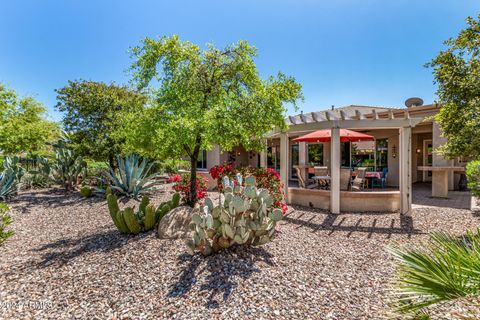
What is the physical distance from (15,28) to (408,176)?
17.3m

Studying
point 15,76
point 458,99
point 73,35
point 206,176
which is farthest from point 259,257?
point 15,76

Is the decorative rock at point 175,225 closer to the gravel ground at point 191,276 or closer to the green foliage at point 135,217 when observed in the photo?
the gravel ground at point 191,276

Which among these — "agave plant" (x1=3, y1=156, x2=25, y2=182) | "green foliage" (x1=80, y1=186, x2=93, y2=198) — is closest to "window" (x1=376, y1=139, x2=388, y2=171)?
"green foliage" (x1=80, y1=186, x2=93, y2=198)

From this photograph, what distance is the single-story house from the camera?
324 inches

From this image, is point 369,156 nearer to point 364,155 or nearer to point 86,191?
point 364,155

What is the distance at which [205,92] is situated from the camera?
20.0ft

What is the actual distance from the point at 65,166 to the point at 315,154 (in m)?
A: 14.7

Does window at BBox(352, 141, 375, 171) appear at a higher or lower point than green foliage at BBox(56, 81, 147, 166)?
lower

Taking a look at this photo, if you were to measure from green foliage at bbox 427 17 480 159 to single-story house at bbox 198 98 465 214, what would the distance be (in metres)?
1.62

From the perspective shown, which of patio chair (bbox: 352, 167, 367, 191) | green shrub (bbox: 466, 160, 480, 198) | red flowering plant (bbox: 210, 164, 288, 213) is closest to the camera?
red flowering plant (bbox: 210, 164, 288, 213)

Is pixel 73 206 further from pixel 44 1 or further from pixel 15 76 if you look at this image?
pixel 15 76

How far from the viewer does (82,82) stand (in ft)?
41.3

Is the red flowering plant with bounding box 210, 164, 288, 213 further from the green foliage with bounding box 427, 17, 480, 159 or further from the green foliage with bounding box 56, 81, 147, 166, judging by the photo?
the green foliage with bounding box 56, 81, 147, 166

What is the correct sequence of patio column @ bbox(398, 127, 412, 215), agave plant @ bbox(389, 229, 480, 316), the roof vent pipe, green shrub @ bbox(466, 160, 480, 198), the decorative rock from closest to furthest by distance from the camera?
agave plant @ bbox(389, 229, 480, 316)
the decorative rock
green shrub @ bbox(466, 160, 480, 198)
patio column @ bbox(398, 127, 412, 215)
the roof vent pipe
